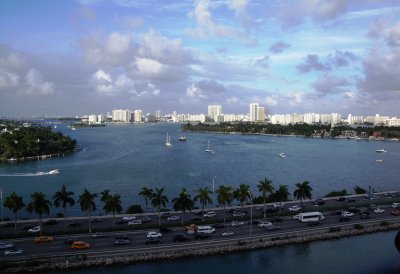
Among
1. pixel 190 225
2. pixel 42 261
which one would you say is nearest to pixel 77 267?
pixel 42 261

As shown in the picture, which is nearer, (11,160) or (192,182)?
(192,182)

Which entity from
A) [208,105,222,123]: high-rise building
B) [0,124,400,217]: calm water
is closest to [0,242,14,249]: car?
[0,124,400,217]: calm water

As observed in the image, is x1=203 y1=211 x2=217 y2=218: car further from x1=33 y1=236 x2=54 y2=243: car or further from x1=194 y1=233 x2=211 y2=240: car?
x1=33 y1=236 x2=54 y2=243: car

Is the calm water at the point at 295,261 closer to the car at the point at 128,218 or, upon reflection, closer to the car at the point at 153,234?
the car at the point at 153,234

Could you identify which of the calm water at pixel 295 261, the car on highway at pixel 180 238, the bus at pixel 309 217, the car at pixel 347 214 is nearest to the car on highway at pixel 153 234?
the car on highway at pixel 180 238

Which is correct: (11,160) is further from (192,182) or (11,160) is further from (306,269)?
(306,269)
